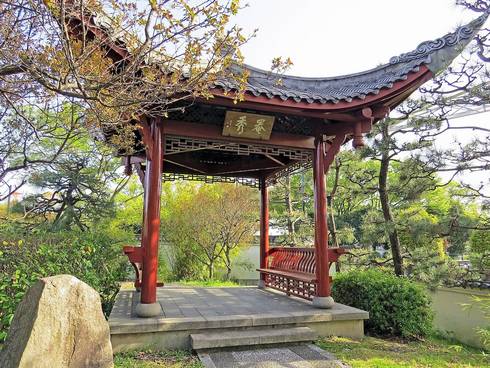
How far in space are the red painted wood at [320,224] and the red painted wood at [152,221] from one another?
2.24 meters

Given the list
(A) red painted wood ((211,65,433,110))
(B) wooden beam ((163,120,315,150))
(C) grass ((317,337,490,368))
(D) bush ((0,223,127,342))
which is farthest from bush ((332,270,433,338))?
(D) bush ((0,223,127,342))

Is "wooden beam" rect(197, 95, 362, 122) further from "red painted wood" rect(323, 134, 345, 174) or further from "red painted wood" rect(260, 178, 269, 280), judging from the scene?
"red painted wood" rect(260, 178, 269, 280)

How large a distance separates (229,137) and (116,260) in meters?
3.97

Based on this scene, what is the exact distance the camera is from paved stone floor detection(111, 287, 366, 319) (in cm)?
461

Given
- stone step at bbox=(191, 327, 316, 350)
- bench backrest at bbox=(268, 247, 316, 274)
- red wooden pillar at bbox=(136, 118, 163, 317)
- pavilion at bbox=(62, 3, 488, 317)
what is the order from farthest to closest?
bench backrest at bbox=(268, 247, 316, 274) → pavilion at bbox=(62, 3, 488, 317) → red wooden pillar at bbox=(136, 118, 163, 317) → stone step at bbox=(191, 327, 316, 350)

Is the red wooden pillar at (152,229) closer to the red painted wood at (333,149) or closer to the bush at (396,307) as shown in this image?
the red painted wood at (333,149)

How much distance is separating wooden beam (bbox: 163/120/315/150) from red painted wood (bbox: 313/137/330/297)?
0.67 feet

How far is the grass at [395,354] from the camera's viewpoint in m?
3.79

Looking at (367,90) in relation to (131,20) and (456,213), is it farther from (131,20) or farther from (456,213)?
(131,20)

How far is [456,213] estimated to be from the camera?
18.7 ft

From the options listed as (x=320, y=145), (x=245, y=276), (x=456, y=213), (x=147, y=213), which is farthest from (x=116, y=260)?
(x=245, y=276)

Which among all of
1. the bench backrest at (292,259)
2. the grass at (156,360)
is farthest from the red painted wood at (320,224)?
the grass at (156,360)

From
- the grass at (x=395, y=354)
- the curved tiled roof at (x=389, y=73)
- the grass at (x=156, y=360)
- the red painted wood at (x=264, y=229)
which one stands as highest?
the curved tiled roof at (x=389, y=73)

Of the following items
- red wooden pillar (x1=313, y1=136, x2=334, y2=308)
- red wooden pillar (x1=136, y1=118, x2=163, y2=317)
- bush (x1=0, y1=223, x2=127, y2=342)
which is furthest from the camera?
red wooden pillar (x1=313, y1=136, x2=334, y2=308)
